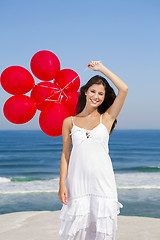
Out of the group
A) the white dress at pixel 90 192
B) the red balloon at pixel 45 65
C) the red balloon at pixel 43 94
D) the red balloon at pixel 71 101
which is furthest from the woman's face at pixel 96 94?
the red balloon at pixel 45 65

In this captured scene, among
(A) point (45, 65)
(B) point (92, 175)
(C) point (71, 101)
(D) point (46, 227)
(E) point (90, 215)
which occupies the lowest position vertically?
(D) point (46, 227)

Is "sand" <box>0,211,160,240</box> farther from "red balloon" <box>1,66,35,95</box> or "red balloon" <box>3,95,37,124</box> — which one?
"red balloon" <box>1,66,35,95</box>

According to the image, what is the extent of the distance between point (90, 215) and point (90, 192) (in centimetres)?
18

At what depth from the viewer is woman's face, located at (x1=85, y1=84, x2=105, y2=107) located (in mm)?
2771

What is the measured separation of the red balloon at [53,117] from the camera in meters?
3.39

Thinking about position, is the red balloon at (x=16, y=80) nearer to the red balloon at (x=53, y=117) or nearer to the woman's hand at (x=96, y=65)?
the red balloon at (x=53, y=117)

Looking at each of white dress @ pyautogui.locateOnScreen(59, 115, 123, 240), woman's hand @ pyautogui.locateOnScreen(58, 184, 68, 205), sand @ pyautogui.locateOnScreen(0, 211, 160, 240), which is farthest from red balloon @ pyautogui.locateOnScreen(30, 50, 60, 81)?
sand @ pyautogui.locateOnScreen(0, 211, 160, 240)

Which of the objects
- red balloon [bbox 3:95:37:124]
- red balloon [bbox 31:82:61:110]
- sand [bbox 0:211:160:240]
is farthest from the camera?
sand [bbox 0:211:160:240]

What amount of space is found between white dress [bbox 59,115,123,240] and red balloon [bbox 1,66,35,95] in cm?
119

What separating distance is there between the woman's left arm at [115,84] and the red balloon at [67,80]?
955 mm

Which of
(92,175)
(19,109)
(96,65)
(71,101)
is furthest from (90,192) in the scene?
(19,109)

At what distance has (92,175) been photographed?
8.64ft

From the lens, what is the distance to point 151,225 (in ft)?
18.8

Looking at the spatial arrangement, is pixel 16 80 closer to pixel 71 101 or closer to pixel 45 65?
pixel 45 65
